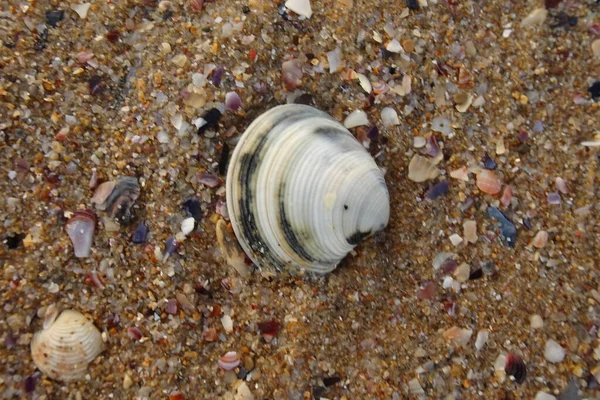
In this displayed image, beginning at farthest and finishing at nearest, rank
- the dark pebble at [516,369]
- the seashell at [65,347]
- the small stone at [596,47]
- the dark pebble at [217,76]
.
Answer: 1. the small stone at [596,47]
2. the dark pebble at [217,76]
3. the dark pebble at [516,369]
4. the seashell at [65,347]

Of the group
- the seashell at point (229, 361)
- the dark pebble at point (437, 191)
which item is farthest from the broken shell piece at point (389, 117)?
the seashell at point (229, 361)

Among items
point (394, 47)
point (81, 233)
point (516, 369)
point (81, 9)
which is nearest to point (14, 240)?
point (81, 233)

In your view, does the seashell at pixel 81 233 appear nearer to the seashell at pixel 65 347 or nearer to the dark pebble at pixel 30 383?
the seashell at pixel 65 347

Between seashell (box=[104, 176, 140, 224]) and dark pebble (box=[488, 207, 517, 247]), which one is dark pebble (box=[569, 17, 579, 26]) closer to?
dark pebble (box=[488, 207, 517, 247])

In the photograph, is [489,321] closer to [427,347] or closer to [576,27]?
[427,347]

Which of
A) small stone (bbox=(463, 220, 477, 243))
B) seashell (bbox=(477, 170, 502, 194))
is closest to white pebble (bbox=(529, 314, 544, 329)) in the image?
small stone (bbox=(463, 220, 477, 243))

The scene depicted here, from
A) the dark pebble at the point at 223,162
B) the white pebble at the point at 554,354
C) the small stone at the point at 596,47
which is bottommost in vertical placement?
the white pebble at the point at 554,354

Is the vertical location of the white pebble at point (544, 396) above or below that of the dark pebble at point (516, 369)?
below

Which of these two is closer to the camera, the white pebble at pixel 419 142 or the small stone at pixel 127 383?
the small stone at pixel 127 383
